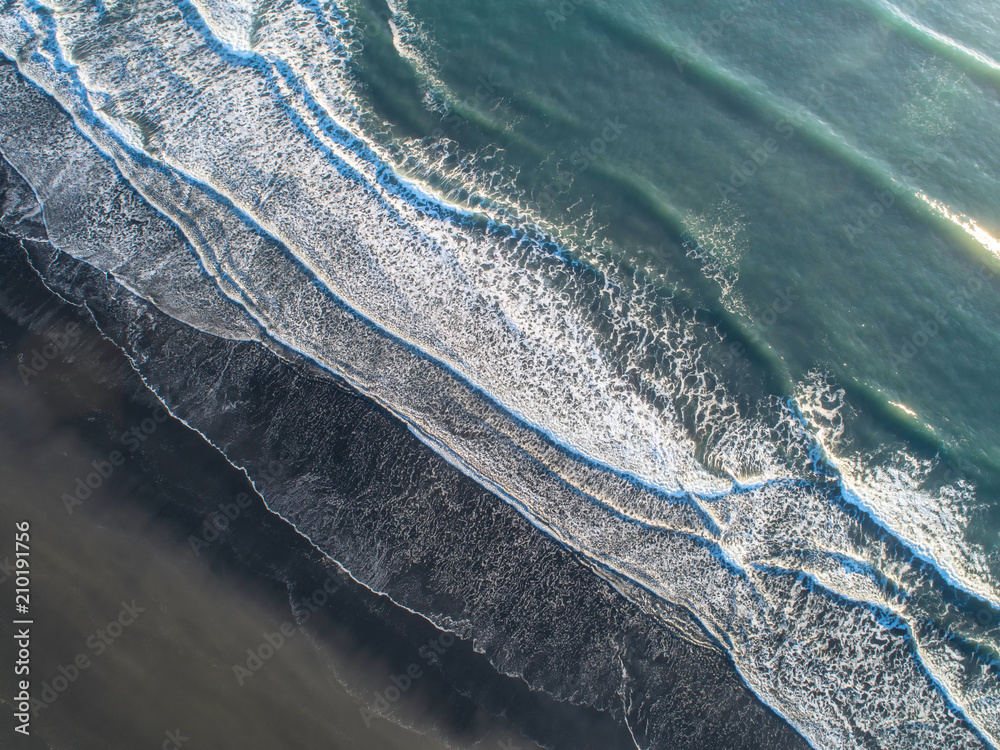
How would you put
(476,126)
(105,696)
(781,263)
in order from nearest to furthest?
(105,696) → (781,263) → (476,126)

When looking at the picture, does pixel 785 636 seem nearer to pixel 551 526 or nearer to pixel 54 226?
pixel 551 526

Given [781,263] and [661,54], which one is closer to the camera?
[781,263]

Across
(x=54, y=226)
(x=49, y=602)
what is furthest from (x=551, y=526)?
(x=54, y=226)

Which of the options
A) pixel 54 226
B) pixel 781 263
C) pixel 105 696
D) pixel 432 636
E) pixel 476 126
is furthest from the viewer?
pixel 476 126

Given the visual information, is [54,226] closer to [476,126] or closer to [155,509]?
[155,509]

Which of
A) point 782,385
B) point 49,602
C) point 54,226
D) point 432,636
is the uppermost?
point 782,385

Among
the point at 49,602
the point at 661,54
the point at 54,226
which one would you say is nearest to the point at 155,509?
the point at 49,602

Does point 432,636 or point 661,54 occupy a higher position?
point 661,54
